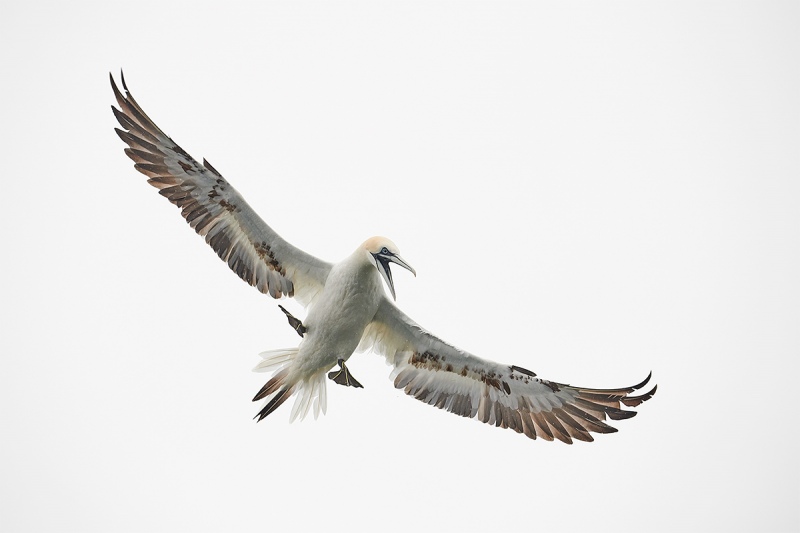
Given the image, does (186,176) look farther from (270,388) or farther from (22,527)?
(22,527)

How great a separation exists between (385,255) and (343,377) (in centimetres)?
189

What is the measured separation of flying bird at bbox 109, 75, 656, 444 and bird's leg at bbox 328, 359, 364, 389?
0.01m

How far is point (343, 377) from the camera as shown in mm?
11586

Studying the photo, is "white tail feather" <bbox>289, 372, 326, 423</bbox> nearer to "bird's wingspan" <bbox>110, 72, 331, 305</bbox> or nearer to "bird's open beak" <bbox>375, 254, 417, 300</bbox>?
"bird's wingspan" <bbox>110, 72, 331, 305</bbox>

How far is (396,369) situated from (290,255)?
235 cm

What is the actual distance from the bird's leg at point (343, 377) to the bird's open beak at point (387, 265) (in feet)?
4.49

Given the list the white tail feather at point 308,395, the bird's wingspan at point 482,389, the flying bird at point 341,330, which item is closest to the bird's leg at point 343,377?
the flying bird at point 341,330

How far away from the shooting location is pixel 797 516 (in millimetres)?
59188

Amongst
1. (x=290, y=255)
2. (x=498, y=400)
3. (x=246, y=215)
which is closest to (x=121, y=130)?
(x=246, y=215)

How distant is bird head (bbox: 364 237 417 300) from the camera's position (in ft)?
35.6

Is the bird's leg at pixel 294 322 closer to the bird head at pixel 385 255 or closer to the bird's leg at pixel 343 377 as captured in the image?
the bird's leg at pixel 343 377

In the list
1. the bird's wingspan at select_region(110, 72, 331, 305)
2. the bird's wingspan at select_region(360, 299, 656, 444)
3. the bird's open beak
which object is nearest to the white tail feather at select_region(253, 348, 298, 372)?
the bird's wingspan at select_region(110, 72, 331, 305)

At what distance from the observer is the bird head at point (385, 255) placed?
35.6 ft

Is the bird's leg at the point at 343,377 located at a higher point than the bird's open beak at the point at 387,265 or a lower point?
lower
